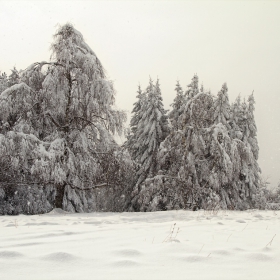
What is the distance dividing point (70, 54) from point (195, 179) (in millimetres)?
9397

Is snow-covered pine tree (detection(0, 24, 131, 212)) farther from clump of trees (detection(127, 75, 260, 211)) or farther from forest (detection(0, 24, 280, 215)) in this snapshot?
clump of trees (detection(127, 75, 260, 211))

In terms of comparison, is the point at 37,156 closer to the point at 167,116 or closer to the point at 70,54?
the point at 70,54

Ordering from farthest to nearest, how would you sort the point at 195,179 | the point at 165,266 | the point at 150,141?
the point at 150,141 < the point at 195,179 < the point at 165,266

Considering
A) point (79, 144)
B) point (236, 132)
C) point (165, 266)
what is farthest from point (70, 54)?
point (236, 132)

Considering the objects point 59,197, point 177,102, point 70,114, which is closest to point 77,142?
point 70,114

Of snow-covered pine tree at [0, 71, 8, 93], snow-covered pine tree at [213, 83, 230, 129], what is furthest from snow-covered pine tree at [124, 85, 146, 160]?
snow-covered pine tree at [0, 71, 8, 93]

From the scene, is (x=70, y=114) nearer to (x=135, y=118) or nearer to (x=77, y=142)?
(x=77, y=142)

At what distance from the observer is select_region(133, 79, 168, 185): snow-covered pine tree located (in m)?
22.2

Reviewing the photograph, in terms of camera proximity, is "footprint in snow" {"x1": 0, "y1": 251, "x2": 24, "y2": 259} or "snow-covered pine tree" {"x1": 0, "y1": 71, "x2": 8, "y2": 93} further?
"snow-covered pine tree" {"x1": 0, "y1": 71, "x2": 8, "y2": 93}

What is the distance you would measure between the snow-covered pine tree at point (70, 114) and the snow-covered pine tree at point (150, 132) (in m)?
9.65

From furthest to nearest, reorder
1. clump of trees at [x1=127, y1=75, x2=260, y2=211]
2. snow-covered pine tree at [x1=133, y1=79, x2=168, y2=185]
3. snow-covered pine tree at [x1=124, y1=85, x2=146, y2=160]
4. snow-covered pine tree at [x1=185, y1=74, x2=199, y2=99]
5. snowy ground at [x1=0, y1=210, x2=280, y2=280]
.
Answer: snow-covered pine tree at [x1=124, y1=85, x2=146, y2=160] < snow-covered pine tree at [x1=133, y1=79, x2=168, y2=185] < snow-covered pine tree at [x1=185, y1=74, x2=199, y2=99] < clump of trees at [x1=127, y1=75, x2=260, y2=211] < snowy ground at [x1=0, y1=210, x2=280, y2=280]

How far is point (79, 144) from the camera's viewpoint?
38.0ft

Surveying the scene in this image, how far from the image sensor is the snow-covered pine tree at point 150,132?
22.2m

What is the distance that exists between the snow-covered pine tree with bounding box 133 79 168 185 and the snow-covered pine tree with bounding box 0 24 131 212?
965cm
